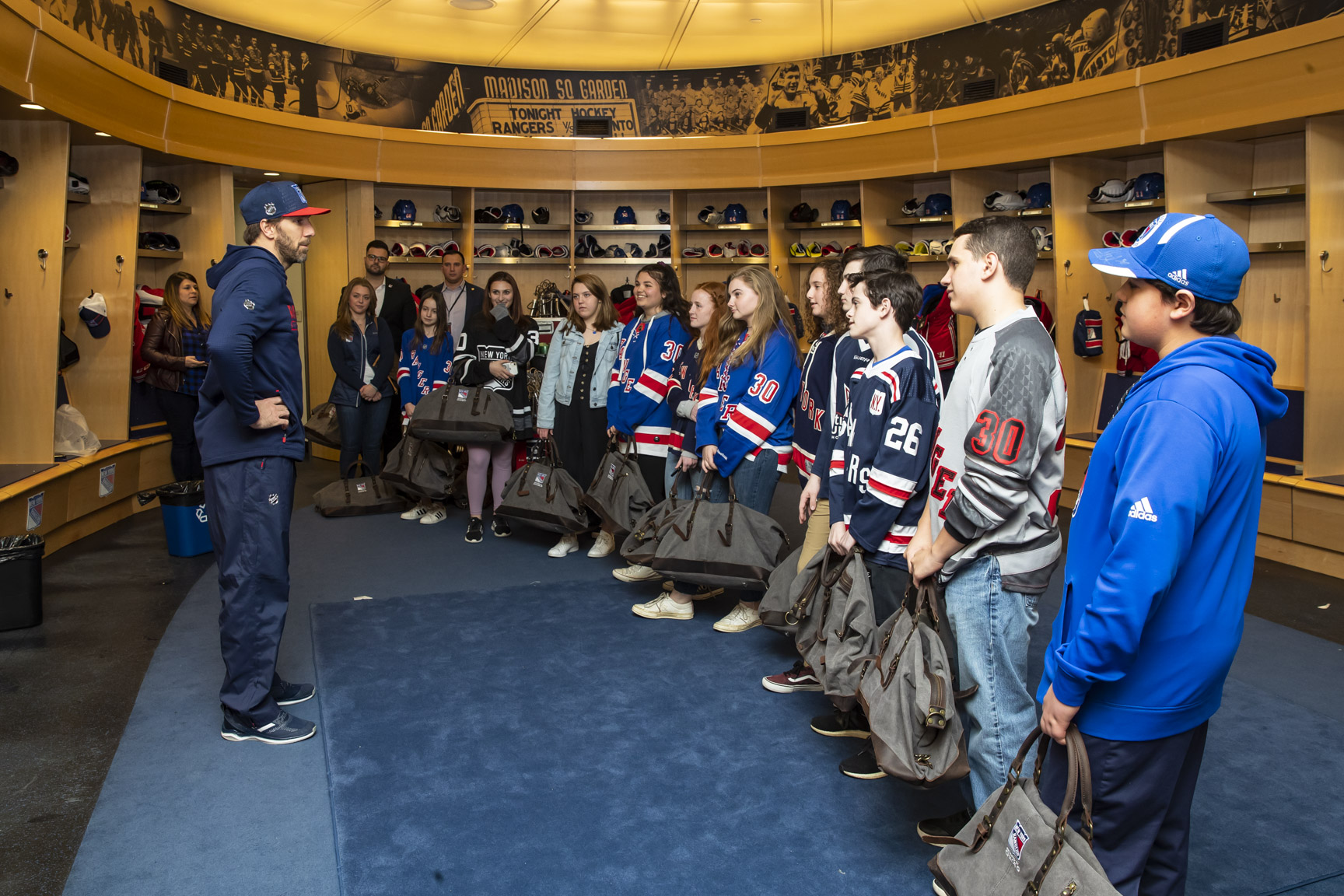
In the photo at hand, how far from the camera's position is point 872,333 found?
2.75 meters

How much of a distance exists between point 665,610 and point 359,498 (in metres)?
2.90

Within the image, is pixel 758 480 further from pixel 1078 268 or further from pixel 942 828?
pixel 1078 268

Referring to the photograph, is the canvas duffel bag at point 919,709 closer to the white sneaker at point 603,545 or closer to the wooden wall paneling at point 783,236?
the white sneaker at point 603,545

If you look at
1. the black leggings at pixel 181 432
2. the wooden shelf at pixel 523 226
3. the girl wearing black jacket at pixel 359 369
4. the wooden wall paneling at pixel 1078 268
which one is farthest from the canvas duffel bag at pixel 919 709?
the wooden shelf at pixel 523 226

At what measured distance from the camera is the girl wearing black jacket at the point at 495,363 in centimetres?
551

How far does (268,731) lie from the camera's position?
2.97m

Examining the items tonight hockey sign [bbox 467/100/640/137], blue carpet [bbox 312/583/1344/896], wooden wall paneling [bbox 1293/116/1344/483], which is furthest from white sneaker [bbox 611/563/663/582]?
tonight hockey sign [bbox 467/100/640/137]

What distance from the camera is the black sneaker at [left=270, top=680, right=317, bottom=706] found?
10.6ft

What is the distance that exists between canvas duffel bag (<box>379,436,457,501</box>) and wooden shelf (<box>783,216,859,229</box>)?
450 centimetres

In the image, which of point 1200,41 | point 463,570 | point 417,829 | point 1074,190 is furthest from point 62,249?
point 1200,41

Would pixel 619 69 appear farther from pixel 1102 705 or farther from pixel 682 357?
pixel 1102 705

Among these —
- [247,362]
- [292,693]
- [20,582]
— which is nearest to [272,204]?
[247,362]

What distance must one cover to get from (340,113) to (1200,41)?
268 inches

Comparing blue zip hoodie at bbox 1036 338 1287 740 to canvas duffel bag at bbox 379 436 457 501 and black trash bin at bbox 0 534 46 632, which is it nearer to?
black trash bin at bbox 0 534 46 632
